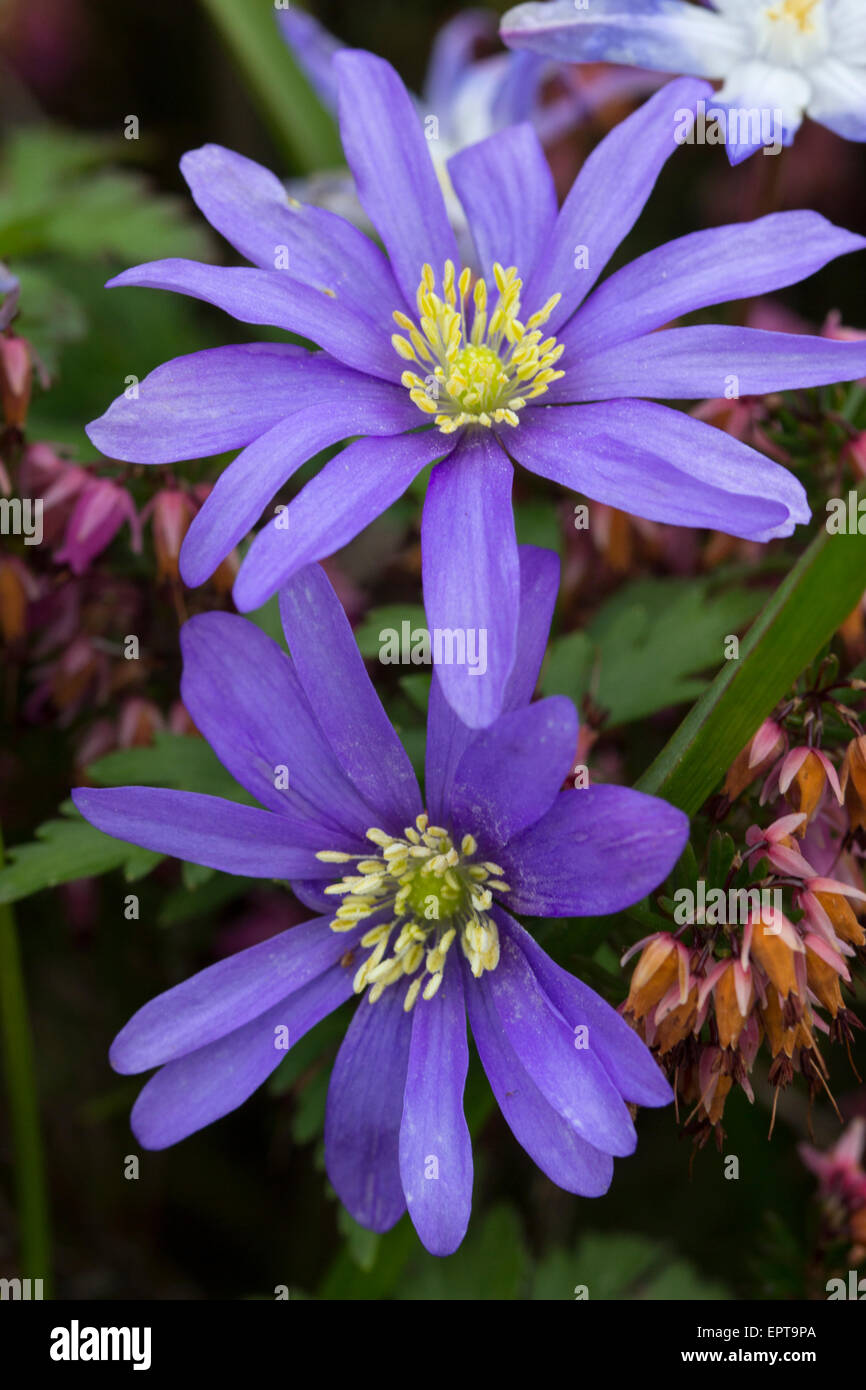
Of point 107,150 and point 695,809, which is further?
point 107,150

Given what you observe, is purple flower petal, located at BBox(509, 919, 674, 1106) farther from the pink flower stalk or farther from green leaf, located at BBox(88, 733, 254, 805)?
the pink flower stalk

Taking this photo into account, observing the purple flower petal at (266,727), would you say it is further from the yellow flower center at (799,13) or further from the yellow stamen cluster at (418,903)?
the yellow flower center at (799,13)

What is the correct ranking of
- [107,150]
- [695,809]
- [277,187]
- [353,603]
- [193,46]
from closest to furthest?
1. [695,809]
2. [277,187]
3. [353,603]
4. [107,150]
5. [193,46]

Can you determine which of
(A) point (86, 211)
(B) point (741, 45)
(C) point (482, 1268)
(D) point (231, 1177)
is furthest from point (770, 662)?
(A) point (86, 211)

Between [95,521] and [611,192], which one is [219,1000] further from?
[611,192]

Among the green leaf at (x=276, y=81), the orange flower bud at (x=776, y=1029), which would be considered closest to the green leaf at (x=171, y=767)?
the orange flower bud at (x=776, y=1029)

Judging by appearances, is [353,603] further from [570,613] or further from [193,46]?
[193,46]
